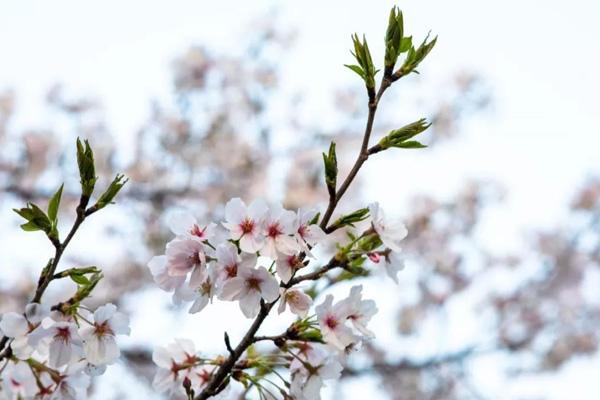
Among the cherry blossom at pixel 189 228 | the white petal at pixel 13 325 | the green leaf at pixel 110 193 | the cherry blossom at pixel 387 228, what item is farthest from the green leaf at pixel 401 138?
the white petal at pixel 13 325

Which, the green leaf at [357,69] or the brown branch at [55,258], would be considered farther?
the green leaf at [357,69]

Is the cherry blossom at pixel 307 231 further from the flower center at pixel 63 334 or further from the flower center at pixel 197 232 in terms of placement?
the flower center at pixel 63 334

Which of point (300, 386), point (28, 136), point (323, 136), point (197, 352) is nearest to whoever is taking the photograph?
point (300, 386)

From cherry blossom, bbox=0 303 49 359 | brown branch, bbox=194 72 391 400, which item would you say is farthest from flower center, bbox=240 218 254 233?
cherry blossom, bbox=0 303 49 359

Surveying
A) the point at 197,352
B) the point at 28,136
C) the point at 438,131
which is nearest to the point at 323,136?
the point at 438,131

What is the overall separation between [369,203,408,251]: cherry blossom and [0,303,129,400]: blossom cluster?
1.41ft

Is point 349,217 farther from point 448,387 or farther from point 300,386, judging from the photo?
point 448,387

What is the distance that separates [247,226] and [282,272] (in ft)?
0.33

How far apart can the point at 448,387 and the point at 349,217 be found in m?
6.35

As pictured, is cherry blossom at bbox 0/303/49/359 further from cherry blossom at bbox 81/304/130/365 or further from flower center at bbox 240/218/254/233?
flower center at bbox 240/218/254/233

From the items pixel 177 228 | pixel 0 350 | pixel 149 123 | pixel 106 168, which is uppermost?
pixel 149 123

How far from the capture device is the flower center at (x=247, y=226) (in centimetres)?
107

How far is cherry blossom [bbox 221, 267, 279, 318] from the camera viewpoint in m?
1.02

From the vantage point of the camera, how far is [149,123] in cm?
695
